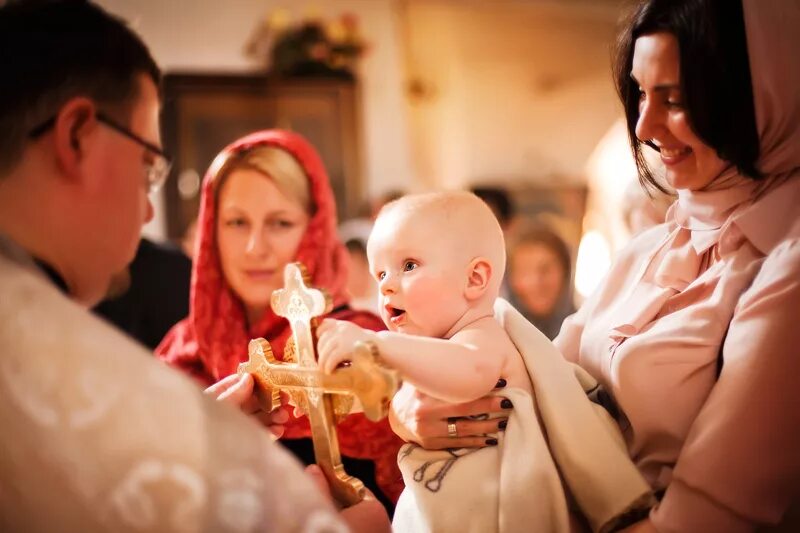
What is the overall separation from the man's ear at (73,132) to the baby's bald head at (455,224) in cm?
43

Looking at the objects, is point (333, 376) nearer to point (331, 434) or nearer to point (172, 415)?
point (331, 434)

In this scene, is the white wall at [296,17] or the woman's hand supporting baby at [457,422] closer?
the woman's hand supporting baby at [457,422]

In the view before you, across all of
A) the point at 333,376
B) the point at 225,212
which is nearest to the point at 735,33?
the point at 333,376

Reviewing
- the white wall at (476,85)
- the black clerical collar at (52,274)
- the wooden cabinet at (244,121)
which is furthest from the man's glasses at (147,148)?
the white wall at (476,85)

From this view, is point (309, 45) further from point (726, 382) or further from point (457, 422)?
point (726, 382)

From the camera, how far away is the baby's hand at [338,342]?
1008mm

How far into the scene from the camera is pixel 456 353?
3.43 ft

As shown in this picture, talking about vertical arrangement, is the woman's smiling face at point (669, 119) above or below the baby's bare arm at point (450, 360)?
above

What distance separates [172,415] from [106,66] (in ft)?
1.60

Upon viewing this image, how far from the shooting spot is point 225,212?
1.72 meters

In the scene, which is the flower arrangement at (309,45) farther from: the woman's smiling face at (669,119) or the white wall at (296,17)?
the woman's smiling face at (669,119)

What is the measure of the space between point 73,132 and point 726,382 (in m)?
0.92

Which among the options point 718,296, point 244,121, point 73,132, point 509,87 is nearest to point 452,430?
point 718,296

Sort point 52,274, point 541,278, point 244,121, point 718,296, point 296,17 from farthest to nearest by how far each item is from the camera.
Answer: point 296,17 → point 244,121 → point 541,278 → point 718,296 → point 52,274
